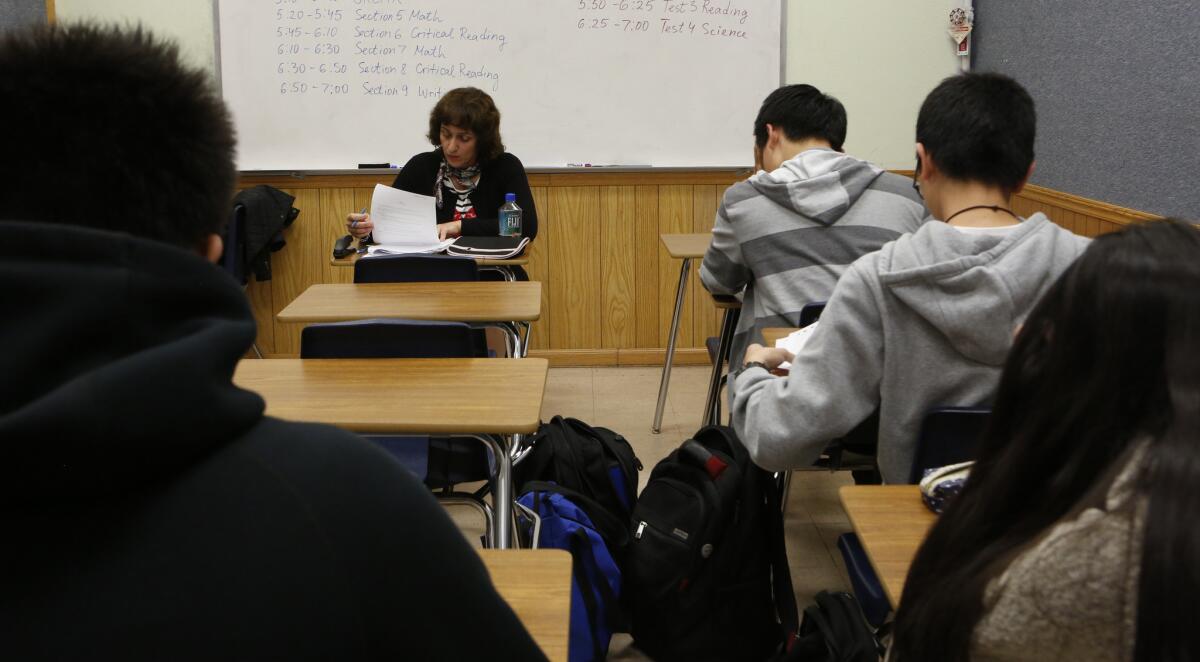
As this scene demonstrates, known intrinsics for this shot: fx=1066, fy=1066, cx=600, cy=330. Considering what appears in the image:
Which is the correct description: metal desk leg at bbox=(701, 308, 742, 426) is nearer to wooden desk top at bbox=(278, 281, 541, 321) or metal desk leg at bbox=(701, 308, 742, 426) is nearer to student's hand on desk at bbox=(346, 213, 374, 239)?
wooden desk top at bbox=(278, 281, 541, 321)

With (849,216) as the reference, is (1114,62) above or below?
above

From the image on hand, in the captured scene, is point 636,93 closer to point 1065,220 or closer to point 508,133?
point 508,133

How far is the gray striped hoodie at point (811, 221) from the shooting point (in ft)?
8.89

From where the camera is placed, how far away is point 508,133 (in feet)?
15.3

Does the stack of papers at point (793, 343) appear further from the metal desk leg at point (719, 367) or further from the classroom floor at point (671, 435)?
the metal desk leg at point (719, 367)

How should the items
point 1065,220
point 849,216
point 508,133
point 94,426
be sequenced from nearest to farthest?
1. point 94,426
2. point 849,216
3. point 1065,220
4. point 508,133

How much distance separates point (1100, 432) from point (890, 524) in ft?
2.27

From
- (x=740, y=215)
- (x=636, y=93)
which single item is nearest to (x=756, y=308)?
(x=740, y=215)

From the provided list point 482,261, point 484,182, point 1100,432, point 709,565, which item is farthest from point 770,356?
point 484,182

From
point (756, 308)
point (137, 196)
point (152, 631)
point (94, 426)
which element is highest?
point (137, 196)

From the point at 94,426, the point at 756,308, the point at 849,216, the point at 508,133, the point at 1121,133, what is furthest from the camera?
the point at 508,133

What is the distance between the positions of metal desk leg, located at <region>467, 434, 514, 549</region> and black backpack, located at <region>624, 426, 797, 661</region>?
357 millimetres

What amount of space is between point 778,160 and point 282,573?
2.64m

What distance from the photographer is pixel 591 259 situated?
4891 millimetres
